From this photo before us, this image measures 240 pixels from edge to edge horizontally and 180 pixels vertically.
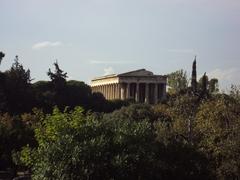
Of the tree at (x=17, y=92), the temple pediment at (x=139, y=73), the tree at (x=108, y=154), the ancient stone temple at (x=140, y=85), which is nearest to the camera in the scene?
the tree at (x=108, y=154)

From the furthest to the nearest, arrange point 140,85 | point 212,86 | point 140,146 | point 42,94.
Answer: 1. point 140,85
2. point 212,86
3. point 42,94
4. point 140,146

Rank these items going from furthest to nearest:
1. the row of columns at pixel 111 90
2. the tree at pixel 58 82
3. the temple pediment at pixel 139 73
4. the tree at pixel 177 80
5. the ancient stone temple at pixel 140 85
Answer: the row of columns at pixel 111 90, the temple pediment at pixel 139 73, the ancient stone temple at pixel 140 85, the tree at pixel 177 80, the tree at pixel 58 82

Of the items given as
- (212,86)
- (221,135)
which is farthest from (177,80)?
(221,135)

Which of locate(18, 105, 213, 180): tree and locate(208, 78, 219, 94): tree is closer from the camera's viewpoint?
locate(18, 105, 213, 180): tree

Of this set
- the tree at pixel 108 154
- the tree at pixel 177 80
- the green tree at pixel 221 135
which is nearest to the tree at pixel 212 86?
the tree at pixel 177 80

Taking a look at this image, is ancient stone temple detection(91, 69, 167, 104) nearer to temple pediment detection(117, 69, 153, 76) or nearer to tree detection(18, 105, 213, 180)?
temple pediment detection(117, 69, 153, 76)

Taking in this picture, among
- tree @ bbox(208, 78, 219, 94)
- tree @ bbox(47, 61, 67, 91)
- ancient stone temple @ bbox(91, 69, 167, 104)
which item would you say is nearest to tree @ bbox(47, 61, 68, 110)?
tree @ bbox(47, 61, 67, 91)

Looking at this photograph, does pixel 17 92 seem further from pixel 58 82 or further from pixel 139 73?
pixel 139 73

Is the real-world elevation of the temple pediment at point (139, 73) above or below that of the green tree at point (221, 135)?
above

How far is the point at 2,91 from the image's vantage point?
70.2m

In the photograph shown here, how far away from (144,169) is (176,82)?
247 feet

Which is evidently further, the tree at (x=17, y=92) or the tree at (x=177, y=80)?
the tree at (x=177, y=80)

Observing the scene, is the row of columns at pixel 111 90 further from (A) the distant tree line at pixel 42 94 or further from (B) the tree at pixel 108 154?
(B) the tree at pixel 108 154

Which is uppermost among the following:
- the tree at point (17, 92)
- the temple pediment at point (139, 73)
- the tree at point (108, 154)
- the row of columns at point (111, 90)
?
the temple pediment at point (139, 73)
